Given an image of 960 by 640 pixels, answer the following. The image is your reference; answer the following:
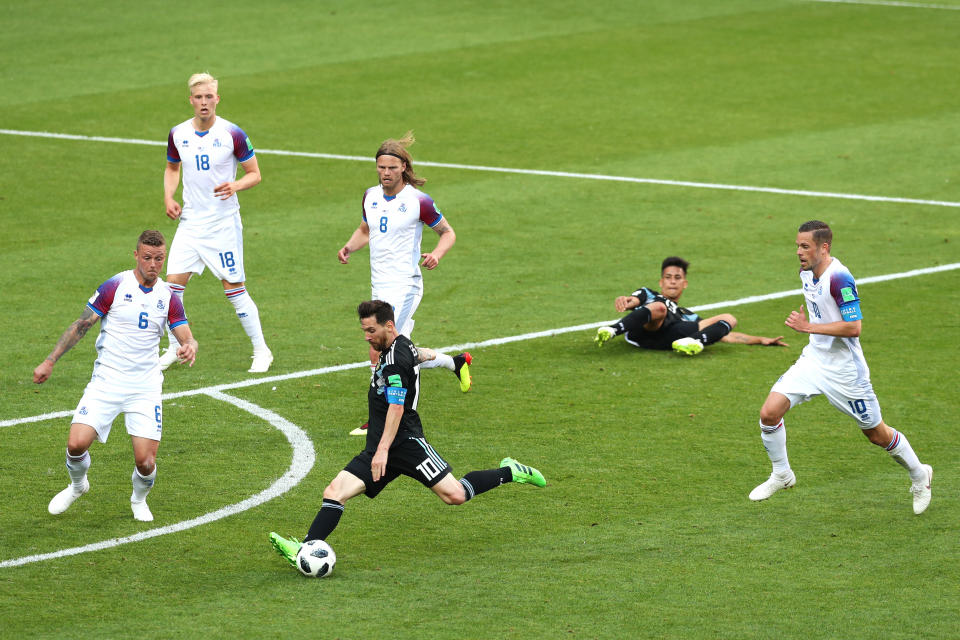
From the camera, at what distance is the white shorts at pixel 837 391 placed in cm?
972

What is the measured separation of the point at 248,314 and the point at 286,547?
5.01 m

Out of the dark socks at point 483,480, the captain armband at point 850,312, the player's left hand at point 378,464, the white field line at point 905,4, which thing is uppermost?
the white field line at point 905,4

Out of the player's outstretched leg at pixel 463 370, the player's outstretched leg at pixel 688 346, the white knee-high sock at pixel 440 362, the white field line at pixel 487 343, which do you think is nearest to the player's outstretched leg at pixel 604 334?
the player's outstretched leg at pixel 688 346

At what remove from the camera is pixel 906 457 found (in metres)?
9.75

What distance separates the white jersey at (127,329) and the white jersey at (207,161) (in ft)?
12.3

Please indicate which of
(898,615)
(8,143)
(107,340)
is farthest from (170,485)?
(8,143)

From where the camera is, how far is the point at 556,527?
9.56 metres

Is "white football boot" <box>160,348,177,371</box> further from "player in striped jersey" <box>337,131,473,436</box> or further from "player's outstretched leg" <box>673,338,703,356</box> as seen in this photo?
"player's outstretched leg" <box>673,338,703,356</box>

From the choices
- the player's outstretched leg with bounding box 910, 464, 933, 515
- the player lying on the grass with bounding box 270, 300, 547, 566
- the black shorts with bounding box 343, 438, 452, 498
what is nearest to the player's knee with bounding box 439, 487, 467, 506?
the player lying on the grass with bounding box 270, 300, 547, 566

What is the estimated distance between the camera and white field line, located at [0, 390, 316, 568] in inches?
354

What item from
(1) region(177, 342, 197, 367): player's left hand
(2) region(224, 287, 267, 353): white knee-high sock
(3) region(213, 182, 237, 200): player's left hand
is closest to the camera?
(1) region(177, 342, 197, 367): player's left hand

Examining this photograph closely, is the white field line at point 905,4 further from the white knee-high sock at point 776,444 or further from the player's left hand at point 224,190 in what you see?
the white knee-high sock at point 776,444

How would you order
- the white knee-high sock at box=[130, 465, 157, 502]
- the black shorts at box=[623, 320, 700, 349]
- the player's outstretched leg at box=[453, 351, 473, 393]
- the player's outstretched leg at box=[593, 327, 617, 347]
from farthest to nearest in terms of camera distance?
the black shorts at box=[623, 320, 700, 349] → the player's outstretched leg at box=[593, 327, 617, 347] → the player's outstretched leg at box=[453, 351, 473, 393] → the white knee-high sock at box=[130, 465, 157, 502]

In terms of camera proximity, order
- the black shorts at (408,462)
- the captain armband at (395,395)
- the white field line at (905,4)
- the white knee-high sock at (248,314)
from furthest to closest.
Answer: the white field line at (905,4) < the white knee-high sock at (248,314) < the black shorts at (408,462) < the captain armband at (395,395)
